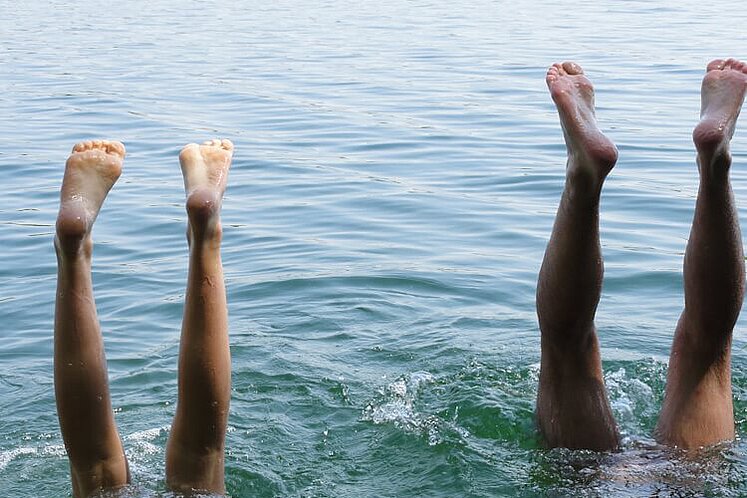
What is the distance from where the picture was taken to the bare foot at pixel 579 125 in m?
3.99

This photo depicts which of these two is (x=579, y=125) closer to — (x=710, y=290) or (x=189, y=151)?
(x=710, y=290)

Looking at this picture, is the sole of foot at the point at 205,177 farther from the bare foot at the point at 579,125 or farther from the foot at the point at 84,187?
the bare foot at the point at 579,125

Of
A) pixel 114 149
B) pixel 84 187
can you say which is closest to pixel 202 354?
pixel 84 187

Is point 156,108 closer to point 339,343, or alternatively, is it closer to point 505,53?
point 505,53

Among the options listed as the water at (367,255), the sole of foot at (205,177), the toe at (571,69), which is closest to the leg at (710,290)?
the water at (367,255)

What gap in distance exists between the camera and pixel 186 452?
4016 millimetres

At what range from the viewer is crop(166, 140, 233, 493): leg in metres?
3.86

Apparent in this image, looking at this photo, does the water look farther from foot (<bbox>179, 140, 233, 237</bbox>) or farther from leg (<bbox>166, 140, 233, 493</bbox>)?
foot (<bbox>179, 140, 233, 237</bbox>)

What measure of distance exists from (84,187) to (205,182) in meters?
0.44

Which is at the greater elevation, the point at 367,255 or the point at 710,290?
the point at 367,255

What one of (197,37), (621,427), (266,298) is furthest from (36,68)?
(621,427)

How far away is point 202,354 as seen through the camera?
3863 mm

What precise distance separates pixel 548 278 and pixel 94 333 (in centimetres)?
156

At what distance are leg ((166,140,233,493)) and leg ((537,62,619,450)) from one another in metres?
1.15
